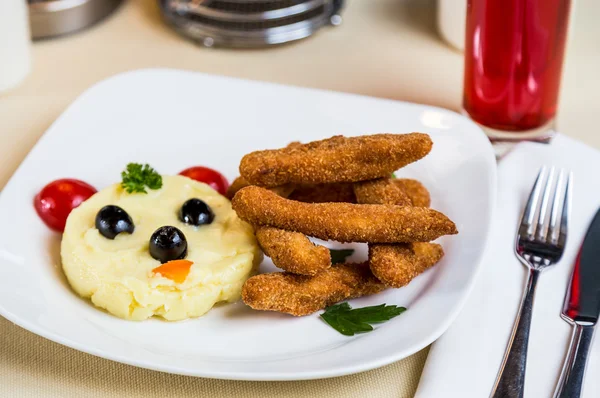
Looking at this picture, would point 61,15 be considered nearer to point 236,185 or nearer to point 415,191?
point 236,185

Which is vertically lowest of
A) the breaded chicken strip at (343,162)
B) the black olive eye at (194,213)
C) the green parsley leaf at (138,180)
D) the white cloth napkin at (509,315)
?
the white cloth napkin at (509,315)

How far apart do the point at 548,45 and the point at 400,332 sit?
1039 millimetres

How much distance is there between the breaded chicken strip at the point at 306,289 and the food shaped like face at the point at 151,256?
0.29ft

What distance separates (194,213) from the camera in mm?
1884

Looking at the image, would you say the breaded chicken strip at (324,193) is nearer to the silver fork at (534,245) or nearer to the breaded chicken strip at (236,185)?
the breaded chicken strip at (236,185)

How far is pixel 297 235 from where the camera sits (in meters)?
1.77

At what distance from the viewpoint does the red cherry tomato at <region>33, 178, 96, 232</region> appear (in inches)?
77.2

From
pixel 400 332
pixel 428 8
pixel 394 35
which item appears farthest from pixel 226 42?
pixel 400 332

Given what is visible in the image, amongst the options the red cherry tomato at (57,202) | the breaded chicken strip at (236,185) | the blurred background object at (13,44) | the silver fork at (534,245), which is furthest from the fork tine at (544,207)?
the blurred background object at (13,44)

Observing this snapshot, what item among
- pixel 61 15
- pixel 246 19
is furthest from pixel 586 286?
pixel 61 15

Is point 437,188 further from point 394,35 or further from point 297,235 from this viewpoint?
point 394,35

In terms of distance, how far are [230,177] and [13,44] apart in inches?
38.7

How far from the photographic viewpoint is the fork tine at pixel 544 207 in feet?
6.54

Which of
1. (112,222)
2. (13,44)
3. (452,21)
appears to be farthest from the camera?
(452,21)
